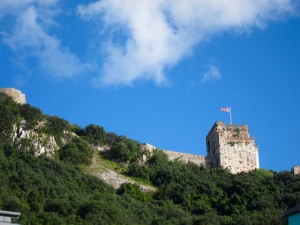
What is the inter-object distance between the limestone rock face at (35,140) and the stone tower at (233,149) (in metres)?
15.8

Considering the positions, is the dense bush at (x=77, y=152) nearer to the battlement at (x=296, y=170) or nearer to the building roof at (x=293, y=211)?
the battlement at (x=296, y=170)

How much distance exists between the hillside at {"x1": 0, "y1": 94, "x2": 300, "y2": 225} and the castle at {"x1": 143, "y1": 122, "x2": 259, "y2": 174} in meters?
1.73

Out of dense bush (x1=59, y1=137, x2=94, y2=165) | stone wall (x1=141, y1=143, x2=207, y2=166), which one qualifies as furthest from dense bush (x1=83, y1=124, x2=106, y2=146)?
stone wall (x1=141, y1=143, x2=207, y2=166)

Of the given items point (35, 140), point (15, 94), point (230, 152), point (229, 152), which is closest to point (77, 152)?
point (35, 140)

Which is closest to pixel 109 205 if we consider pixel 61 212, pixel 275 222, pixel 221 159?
pixel 61 212

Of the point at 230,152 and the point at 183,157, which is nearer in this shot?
the point at 230,152

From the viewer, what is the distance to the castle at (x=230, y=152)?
62031 mm

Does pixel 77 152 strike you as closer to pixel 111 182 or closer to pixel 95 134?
pixel 111 182

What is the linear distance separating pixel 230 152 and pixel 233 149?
401mm

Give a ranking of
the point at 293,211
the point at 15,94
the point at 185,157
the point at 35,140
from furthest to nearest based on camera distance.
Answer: the point at 185,157 → the point at 15,94 → the point at 35,140 → the point at 293,211

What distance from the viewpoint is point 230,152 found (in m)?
62.5

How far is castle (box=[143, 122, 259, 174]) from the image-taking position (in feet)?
204

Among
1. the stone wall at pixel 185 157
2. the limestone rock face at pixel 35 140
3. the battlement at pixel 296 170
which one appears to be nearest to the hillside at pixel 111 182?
the limestone rock face at pixel 35 140

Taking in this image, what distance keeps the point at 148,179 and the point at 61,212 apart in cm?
1604
